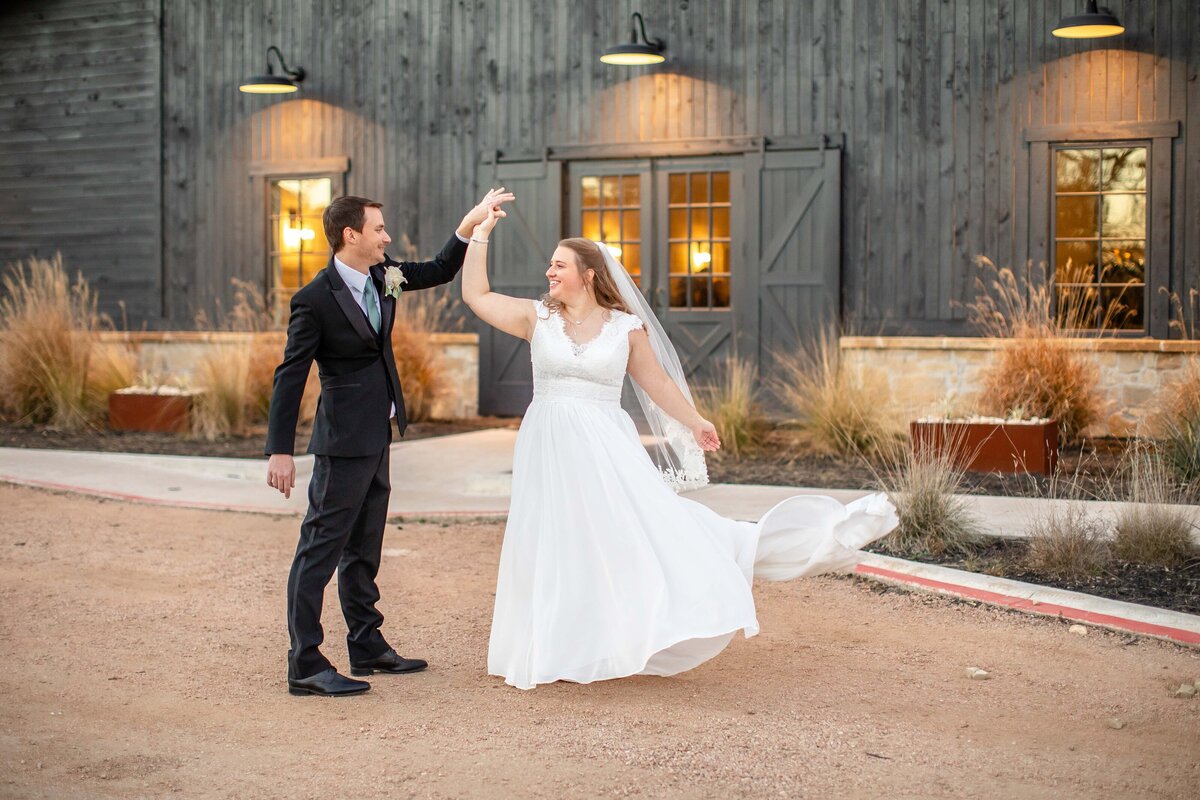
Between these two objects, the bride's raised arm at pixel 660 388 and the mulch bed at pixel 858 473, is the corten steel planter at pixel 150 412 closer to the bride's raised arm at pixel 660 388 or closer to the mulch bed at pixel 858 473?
the mulch bed at pixel 858 473

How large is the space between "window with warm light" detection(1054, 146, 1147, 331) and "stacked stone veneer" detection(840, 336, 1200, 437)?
13.3 inches

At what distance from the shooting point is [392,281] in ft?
15.3

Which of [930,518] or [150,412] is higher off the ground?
[150,412]

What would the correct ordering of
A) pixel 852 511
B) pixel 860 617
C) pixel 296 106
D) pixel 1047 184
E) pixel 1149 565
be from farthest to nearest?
pixel 296 106, pixel 1047 184, pixel 1149 565, pixel 860 617, pixel 852 511

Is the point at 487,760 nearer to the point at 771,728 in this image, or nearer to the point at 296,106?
the point at 771,728

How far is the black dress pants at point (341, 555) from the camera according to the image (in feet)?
14.6

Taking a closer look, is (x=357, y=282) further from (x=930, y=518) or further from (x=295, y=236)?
(x=295, y=236)

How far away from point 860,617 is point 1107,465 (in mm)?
4339

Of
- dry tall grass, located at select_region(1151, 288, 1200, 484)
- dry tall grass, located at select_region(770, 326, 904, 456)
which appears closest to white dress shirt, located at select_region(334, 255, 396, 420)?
dry tall grass, located at select_region(1151, 288, 1200, 484)

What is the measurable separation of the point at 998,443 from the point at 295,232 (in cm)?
838

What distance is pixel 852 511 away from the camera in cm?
481

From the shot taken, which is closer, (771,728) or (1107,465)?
(771,728)

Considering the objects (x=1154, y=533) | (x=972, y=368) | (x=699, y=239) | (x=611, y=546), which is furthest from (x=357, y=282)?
(x=699, y=239)

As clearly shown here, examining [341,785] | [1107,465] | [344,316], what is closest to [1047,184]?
[1107,465]
